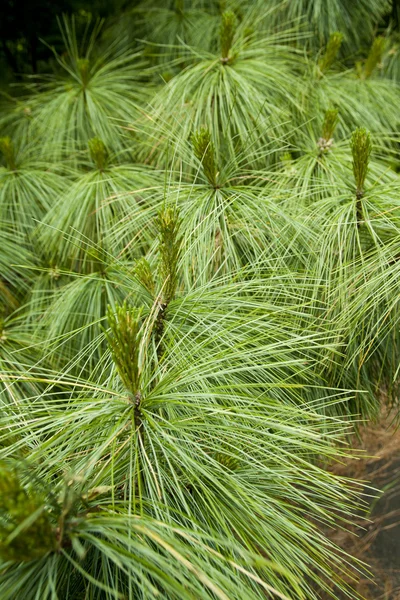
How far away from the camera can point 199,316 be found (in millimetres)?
533

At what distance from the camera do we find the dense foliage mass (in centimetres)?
37

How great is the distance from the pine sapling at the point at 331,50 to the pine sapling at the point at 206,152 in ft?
1.42

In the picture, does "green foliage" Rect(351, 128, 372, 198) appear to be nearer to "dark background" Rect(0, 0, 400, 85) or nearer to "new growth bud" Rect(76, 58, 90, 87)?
"new growth bud" Rect(76, 58, 90, 87)

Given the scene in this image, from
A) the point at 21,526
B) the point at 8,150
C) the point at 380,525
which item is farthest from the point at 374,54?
the point at 21,526

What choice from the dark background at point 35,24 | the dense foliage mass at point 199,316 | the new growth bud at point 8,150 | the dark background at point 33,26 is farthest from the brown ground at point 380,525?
the dark background at point 33,26

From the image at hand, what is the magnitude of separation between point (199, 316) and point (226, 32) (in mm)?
536

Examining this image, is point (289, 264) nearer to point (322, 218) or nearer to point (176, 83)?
point (322, 218)

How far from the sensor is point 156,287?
557 millimetres

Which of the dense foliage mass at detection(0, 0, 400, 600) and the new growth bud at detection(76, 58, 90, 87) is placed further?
the new growth bud at detection(76, 58, 90, 87)

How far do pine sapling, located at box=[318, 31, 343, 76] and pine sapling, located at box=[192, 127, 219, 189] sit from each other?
43 centimetres

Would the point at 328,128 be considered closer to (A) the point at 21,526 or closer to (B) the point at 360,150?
(B) the point at 360,150

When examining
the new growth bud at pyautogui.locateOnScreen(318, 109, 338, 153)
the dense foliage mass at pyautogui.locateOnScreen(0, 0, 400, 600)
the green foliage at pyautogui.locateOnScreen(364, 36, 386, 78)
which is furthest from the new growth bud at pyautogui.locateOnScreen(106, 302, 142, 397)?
the green foliage at pyautogui.locateOnScreen(364, 36, 386, 78)

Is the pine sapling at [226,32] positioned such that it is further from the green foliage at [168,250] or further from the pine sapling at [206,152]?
the green foliage at [168,250]

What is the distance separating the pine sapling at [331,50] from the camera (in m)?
0.94
